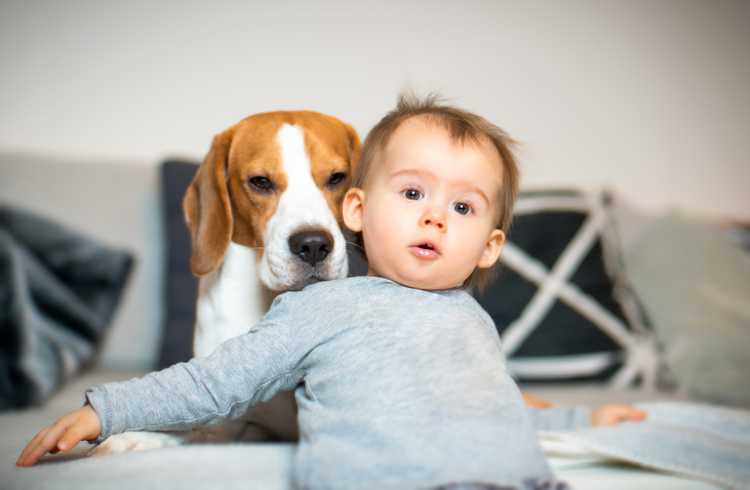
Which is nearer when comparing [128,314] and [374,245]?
[374,245]

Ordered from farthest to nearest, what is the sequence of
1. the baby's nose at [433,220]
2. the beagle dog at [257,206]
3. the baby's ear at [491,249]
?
the beagle dog at [257,206] → the baby's ear at [491,249] → the baby's nose at [433,220]

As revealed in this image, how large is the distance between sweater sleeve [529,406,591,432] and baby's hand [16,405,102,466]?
30.5 inches

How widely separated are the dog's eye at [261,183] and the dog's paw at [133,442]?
1.61 ft

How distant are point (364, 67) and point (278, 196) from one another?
1004 mm

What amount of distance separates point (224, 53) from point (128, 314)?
957 mm

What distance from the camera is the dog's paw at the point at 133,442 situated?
2.82ft

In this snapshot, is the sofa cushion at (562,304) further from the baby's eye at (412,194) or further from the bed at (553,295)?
the baby's eye at (412,194)

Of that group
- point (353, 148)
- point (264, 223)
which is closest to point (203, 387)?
point (264, 223)

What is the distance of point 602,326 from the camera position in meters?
1.95

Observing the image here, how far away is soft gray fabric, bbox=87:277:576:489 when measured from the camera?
0.70m

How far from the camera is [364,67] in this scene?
2.01 meters

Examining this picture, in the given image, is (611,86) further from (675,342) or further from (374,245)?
(374,245)

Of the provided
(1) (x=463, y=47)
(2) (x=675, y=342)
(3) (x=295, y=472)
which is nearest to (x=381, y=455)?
(3) (x=295, y=472)

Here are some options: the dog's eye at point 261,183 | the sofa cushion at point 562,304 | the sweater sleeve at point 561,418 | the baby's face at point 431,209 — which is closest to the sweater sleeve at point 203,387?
the baby's face at point 431,209
